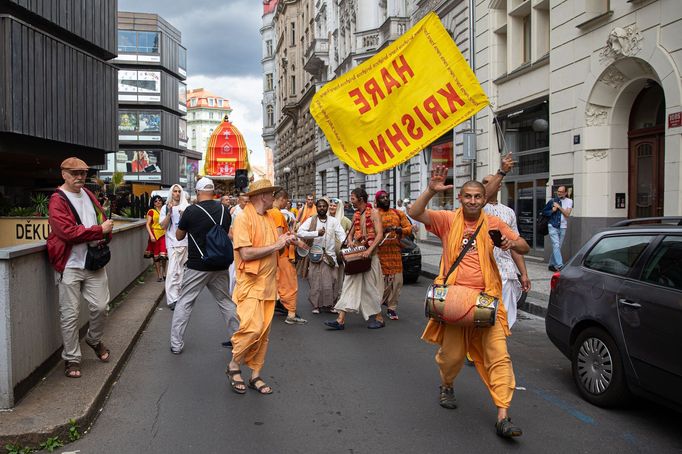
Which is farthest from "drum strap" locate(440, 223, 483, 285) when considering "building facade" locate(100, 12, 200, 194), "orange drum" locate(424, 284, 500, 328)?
"building facade" locate(100, 12, 200, 194)

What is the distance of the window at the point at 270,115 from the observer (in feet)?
274

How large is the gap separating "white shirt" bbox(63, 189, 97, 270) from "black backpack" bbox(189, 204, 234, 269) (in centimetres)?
119

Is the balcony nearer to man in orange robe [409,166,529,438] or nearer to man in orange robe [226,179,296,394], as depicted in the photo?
man in orange robe [226,179,296,394]

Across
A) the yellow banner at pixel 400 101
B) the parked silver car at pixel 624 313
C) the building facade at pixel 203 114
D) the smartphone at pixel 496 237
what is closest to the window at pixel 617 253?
the parked silver car at pixel 624 313

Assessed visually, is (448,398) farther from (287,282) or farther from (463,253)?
(287,282)

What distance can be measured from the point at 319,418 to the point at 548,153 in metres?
13.2

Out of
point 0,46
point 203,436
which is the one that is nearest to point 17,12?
point 0,46

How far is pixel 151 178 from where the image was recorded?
64.2 meters

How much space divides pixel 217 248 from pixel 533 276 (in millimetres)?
8596

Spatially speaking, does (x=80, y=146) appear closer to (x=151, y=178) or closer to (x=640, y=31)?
(x=640, y=31)

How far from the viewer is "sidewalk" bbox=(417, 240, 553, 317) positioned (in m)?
9.73

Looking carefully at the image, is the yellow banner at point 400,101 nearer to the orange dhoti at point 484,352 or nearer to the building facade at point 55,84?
the orange dhoti at point 484,352

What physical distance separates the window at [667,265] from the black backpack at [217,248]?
3.94 metres

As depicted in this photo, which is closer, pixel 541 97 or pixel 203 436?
pixel 203 436
